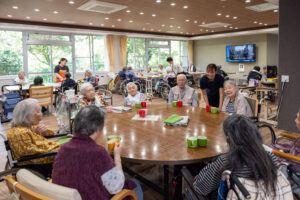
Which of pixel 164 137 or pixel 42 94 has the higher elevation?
pixel 42 94

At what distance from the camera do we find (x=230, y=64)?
1401 cm

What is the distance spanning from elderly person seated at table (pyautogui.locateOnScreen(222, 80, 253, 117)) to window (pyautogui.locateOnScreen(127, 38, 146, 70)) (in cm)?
986

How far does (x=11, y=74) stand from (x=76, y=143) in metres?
9.20

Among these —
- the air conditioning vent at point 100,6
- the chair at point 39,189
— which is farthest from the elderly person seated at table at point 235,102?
the air conditioning vent at point 100,6

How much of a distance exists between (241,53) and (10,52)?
1137 centimetres

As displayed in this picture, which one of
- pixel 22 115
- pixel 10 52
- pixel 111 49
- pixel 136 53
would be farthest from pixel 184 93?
pixel 136 53

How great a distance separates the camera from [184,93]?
373 centimetres

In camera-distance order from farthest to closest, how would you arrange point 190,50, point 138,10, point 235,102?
point 190,50 < point 138,10 < point 235,102

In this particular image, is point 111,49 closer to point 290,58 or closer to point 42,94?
point 42,94

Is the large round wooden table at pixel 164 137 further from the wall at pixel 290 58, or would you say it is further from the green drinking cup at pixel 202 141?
the wall at pixel 290 58

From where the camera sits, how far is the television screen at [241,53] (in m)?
12.7

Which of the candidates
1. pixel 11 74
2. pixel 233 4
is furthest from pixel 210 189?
pixel 11 74

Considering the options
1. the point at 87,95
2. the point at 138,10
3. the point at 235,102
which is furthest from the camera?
the point at 138,10

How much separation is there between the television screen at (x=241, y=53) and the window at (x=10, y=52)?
10811 millimetres
